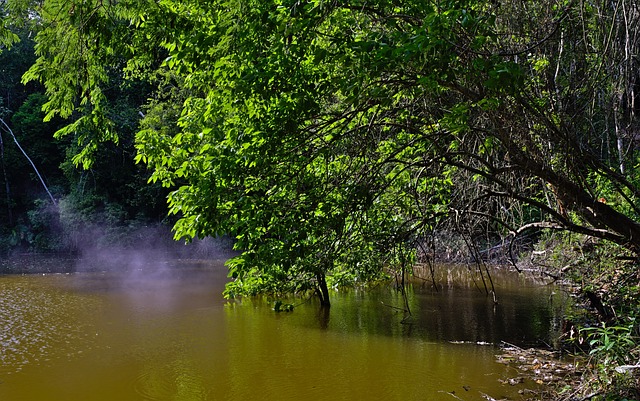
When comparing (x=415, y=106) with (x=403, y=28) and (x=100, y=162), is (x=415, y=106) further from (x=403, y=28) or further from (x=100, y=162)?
(x=100, y=162)

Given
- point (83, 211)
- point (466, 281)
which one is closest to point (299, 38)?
point (466, 281)

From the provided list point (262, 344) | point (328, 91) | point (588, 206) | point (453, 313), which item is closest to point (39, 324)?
point (262, 344)

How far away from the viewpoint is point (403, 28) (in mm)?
4816

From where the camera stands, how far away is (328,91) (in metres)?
4.84

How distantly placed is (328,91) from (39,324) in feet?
23.5

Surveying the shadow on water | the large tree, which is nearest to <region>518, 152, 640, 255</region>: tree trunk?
the large tree

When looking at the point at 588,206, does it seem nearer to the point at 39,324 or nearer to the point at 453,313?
the point at 453,313

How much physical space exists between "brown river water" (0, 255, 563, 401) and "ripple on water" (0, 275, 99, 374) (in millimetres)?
26

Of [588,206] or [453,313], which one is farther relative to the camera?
[453,313]

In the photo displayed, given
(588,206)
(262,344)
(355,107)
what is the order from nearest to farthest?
(355,107), (588,206), (262,344)

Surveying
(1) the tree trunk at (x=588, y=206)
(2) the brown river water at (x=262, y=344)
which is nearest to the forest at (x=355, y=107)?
(1) the tree trunk at (x=588, y=206)

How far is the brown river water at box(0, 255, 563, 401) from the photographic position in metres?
6.15

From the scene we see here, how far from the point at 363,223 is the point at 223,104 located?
200cm

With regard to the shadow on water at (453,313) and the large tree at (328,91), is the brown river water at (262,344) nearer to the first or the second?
the shadow on water at (453,313)
